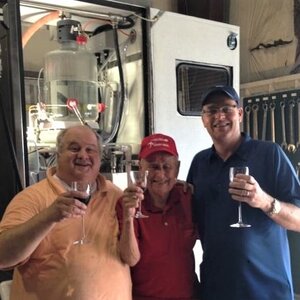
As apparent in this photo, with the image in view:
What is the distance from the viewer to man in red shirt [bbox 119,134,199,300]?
1.74 metres

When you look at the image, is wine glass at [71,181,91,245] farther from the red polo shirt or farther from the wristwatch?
the wristwatch

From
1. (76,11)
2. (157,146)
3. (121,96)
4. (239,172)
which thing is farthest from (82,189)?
(76,11)

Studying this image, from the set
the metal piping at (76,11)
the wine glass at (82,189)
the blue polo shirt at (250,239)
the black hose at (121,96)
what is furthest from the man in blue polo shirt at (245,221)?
the metal piping at (76,11)

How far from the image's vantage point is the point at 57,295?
1580mm

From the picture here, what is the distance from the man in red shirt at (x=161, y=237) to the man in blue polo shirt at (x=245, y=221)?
0.09m

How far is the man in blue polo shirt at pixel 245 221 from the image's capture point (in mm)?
1731

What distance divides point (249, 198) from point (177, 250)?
14.9 inches

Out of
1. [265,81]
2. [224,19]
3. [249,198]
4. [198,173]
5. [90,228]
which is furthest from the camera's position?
[224,19]

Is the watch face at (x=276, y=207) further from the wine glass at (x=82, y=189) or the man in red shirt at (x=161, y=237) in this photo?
the wine glass at (x=82, y=189)

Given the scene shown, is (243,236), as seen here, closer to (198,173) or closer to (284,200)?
(284,200)

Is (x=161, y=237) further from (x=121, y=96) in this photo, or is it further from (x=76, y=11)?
(x=76, y=11)

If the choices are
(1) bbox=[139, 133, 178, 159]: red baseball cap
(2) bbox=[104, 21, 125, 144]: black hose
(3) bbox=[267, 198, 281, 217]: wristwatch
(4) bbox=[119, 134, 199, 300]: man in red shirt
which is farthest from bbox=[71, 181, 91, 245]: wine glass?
(2) bbox=[104, 21, 125, 144]: black hose

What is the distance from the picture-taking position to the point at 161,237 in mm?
1762

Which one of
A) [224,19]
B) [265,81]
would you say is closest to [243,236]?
[265,81]
